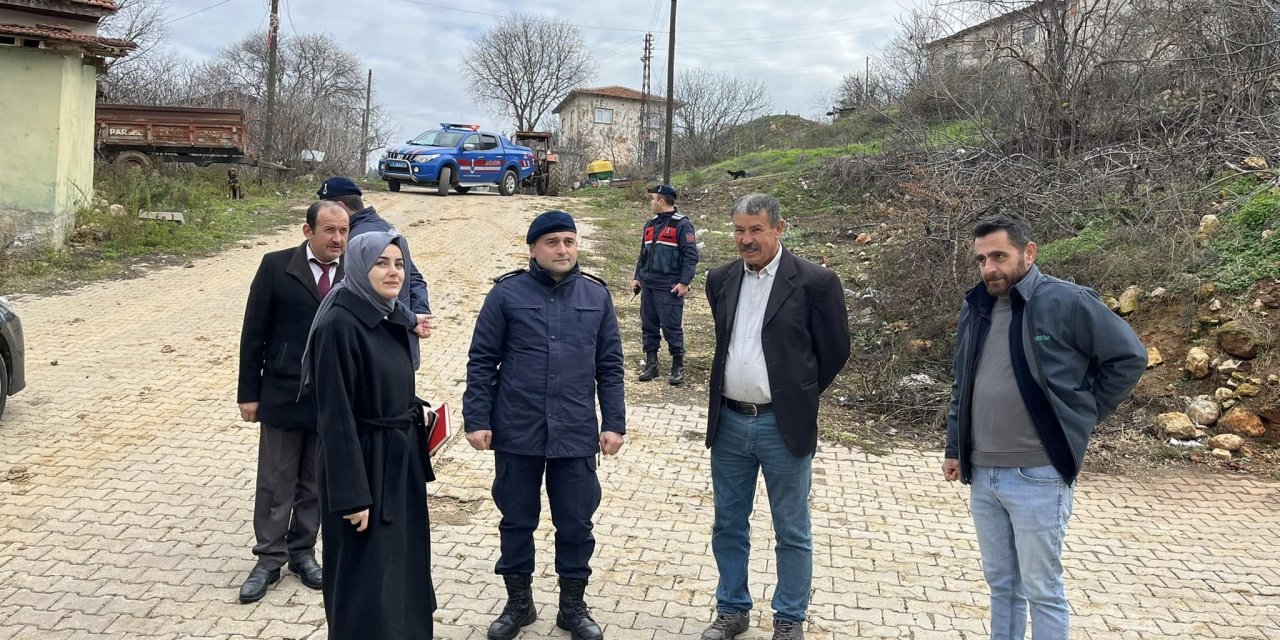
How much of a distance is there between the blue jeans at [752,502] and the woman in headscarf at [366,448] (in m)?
1.32

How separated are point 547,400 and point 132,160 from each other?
1891cm

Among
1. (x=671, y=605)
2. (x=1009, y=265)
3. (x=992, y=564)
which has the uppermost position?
(x=1009, y=265)

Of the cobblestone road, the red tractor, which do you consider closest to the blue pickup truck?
the red tractor

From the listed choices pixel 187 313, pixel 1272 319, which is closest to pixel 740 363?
pixel 1272 319

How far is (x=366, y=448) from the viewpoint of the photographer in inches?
132

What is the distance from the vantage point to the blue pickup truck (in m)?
23.1

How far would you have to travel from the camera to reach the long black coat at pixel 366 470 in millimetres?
3238

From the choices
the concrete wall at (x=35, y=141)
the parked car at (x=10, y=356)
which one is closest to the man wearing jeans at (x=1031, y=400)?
the parked car at (x=10, y=356)

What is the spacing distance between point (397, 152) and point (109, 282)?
37.8 feet

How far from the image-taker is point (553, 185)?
90.5 ft

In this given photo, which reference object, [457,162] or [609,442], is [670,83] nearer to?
[457,162]

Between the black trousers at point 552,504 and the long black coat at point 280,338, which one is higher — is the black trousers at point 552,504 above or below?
below

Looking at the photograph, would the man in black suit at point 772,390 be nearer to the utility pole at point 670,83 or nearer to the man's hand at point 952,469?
the man's hand at point 952,469

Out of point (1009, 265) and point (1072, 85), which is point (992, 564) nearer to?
point (1009, 265)
